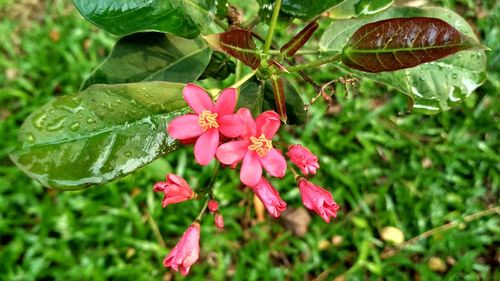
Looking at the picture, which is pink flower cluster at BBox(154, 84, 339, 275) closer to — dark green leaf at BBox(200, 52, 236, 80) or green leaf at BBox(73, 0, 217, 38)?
green leaf at BBox(73, 0, 217, 38)

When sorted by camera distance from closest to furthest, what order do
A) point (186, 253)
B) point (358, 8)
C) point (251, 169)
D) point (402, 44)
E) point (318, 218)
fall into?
point (402, 44) < point (251, 169) < point (186, 253) < point (358, 8) < point (318, 218)

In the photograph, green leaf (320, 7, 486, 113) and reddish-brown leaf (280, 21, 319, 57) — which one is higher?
reddish-brown leaf (280, 21, 319, 57)

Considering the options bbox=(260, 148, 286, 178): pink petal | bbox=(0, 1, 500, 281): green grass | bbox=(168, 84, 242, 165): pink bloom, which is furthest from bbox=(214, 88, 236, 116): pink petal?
bbox=(0, 1, 500, 281): green grass

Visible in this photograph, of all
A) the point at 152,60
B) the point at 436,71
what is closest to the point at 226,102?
the point at 152,60

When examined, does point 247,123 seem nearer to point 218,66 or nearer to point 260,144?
point 260,144

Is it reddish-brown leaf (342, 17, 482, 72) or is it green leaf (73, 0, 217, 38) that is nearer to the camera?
reddish-brown leaf (342, 17, 482, 72)

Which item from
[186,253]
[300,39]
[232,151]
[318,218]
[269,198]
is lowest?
[318,218]

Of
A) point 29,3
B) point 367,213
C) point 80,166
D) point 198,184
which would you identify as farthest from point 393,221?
point 29,3
